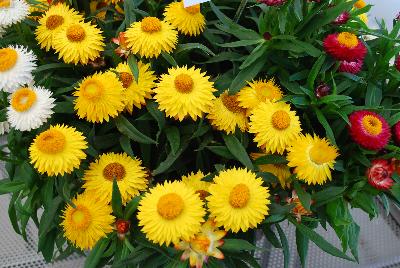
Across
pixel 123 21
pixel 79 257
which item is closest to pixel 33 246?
pixel 79 257

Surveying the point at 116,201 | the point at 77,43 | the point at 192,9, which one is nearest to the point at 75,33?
the point at 77,43

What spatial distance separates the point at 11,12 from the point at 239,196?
0.59 m

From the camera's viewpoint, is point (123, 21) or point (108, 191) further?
point (123, 21)

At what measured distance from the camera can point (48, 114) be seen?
874 mm

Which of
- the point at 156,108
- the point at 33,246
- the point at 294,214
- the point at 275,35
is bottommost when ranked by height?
the point at 33,246

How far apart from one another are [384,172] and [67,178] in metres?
0.56

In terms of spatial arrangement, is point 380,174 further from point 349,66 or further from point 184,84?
point 184,84

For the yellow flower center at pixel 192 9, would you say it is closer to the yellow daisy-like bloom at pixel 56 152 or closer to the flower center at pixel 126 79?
the flower center at pixel 126 79

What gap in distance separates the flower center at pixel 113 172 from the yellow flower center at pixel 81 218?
2.9 inches

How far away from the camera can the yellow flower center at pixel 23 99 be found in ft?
2.79

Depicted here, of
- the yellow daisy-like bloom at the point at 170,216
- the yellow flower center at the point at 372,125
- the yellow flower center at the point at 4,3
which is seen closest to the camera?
the yellow daisy-like bloom at the point at 170,216

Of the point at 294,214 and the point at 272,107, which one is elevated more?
the point at 272,107

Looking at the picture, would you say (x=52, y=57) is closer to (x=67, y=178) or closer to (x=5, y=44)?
(x=5, y=44)

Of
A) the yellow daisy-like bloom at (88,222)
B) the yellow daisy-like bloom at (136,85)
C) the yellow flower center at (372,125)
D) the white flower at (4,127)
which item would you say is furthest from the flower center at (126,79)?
the yellow flower center at (372,125)
